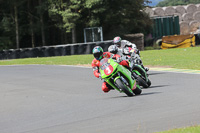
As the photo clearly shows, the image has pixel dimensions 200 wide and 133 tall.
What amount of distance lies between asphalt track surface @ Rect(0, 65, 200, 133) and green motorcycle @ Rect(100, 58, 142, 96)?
28 cm

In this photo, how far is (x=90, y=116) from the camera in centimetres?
816

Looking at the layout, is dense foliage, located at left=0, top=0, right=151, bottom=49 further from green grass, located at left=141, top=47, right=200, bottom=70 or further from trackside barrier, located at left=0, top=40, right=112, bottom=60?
green grass, located at left=141, top=47, right=200, bottom=70

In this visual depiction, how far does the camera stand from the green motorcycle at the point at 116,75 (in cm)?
1023

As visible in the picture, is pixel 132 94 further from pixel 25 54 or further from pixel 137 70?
pixel 25 54

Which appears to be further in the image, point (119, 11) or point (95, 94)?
point (119, 11)

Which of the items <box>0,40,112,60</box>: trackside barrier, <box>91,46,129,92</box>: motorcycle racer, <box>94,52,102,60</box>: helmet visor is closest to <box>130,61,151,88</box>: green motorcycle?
<box>91,46,129,92</box>: motorcycle racer

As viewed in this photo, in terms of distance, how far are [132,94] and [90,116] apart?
2596 mm

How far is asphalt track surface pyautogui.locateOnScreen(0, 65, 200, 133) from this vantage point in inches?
280

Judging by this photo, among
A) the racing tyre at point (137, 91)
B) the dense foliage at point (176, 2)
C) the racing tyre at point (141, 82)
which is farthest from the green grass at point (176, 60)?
the dense foliage at point (176, 2)

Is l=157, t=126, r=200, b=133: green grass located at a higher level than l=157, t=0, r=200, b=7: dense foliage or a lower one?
lower

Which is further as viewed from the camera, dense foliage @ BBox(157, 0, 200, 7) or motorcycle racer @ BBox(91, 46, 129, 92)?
dense foliage @ BBox(157, 0, 200, 7)

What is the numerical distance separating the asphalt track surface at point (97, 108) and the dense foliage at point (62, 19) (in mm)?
25031

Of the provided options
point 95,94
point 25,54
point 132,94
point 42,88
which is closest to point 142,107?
point 132,94

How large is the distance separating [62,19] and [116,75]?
103ft
